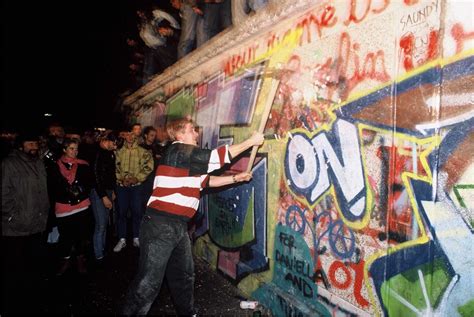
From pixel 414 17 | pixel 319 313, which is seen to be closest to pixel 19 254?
pixel 319 313

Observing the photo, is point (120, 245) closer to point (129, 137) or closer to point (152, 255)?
point (129, 137)

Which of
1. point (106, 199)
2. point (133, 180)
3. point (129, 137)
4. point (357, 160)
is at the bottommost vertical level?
point (106, 199)

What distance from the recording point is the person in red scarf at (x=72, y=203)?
4.94 metres

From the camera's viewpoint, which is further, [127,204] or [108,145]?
[127,204]

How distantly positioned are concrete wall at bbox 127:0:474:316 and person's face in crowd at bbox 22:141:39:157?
2724mm

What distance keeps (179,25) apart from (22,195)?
627cm

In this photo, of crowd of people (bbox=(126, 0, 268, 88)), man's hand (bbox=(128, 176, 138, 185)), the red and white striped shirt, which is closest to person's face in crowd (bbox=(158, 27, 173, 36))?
crowd of people (bbox=(126, 0, 268, 88))

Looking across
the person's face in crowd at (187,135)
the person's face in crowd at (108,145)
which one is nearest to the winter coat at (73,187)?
the person's face in crowd at (108,145)

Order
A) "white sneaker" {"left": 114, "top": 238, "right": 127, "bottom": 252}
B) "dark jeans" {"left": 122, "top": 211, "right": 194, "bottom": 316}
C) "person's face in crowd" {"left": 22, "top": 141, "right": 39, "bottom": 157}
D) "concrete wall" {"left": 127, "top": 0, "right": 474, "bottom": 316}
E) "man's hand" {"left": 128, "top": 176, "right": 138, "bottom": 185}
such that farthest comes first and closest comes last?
"man's hand" {"left": 128, "top": 176, "right": 138, "bottom": 185}
"white sneaker" {"left": 114, "top": 238, "right": 127, "bottom": 252}
"person's face in crowd" {"left": 22, "top": 141, "right": 39, "bottom": 157}
"dark jeans" {"left": 122, "top": 211, "right": 194, "bottom": 316}
"concrete wall" {"left": 127, "top": 0, "right": 474, "bottom": 316}

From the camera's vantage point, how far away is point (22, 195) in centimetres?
448

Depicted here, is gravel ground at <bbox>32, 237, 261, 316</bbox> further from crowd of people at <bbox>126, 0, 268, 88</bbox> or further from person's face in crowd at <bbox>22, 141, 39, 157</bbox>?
crowd of people at <bbox>126, 0, 268, 88</bbox>

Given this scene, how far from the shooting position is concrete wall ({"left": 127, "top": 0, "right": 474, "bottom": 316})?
7.07 ft

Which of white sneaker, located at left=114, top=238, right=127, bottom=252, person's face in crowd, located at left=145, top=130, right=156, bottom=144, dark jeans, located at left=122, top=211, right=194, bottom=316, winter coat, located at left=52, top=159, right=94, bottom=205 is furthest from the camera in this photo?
person's face in crowd, located at left=145, top=130, right=156, bottom=144

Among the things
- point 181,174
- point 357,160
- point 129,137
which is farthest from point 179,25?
point 357,160
